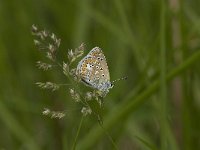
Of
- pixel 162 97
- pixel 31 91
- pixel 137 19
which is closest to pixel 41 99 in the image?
pixel 31 91

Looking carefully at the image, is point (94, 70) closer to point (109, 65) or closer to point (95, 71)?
point (95, 71)

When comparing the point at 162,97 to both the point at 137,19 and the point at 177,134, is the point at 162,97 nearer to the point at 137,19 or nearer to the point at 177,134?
the point at 177,134

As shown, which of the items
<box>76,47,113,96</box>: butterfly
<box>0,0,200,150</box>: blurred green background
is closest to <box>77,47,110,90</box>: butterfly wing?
<box>76,47,113,96</box>: butterfly

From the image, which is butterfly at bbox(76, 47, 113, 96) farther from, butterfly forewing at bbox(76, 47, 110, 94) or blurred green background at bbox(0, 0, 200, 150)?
blurred green background at bbox(0, 0, 200, 150)

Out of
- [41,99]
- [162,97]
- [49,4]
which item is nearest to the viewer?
[162,97]

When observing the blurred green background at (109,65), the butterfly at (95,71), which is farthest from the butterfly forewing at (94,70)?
the blurred green background at (109,65)

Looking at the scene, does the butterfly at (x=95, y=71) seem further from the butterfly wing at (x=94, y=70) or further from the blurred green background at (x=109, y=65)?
the blurred green background at (x=109, y=65)
